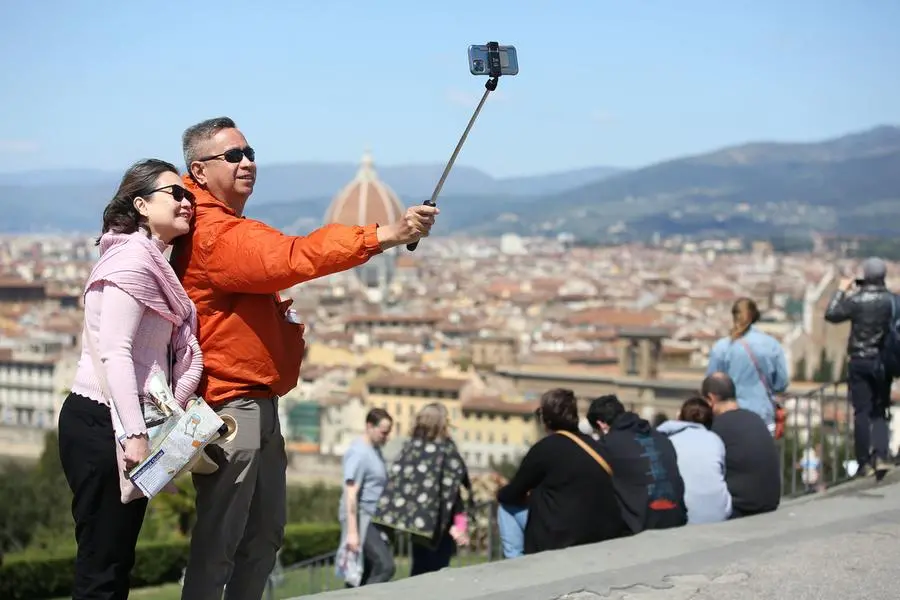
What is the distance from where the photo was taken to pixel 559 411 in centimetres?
479

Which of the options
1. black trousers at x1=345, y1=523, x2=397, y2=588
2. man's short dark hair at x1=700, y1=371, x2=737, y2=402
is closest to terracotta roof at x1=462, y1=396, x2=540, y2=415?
black trousers at x1=345, y1=523, x2=397, y2=588

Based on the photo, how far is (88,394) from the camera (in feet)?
9.27

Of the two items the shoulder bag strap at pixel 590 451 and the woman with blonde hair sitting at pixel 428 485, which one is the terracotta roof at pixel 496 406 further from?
the shoulder bag strap at pixel 590 451

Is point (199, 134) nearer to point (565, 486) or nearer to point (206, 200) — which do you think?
point (206, 200)

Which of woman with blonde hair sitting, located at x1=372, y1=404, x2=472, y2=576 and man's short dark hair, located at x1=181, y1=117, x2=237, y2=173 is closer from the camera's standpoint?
man's short dark hair, located at x1=181, y1=117, x2=237, y2=173

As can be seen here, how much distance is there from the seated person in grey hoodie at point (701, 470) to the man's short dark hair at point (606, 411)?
179mm

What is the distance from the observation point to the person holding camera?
239 inches

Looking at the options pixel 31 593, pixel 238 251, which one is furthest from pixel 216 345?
pixel 31 593

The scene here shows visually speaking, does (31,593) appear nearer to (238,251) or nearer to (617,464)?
(617,464)

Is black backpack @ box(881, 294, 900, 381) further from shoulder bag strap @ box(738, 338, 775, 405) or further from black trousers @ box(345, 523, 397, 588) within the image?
black trousers @ box(345, 523, 397, 588)

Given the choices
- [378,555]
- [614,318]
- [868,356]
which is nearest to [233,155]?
[378,555]

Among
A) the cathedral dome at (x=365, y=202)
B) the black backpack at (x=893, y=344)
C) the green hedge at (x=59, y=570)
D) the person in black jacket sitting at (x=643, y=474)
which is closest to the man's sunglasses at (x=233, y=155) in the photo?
the person in black jacket sitting at (x=643, y=474)

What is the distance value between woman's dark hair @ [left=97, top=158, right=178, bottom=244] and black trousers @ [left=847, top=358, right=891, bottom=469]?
3931mm

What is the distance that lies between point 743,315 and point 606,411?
3.77 feet
